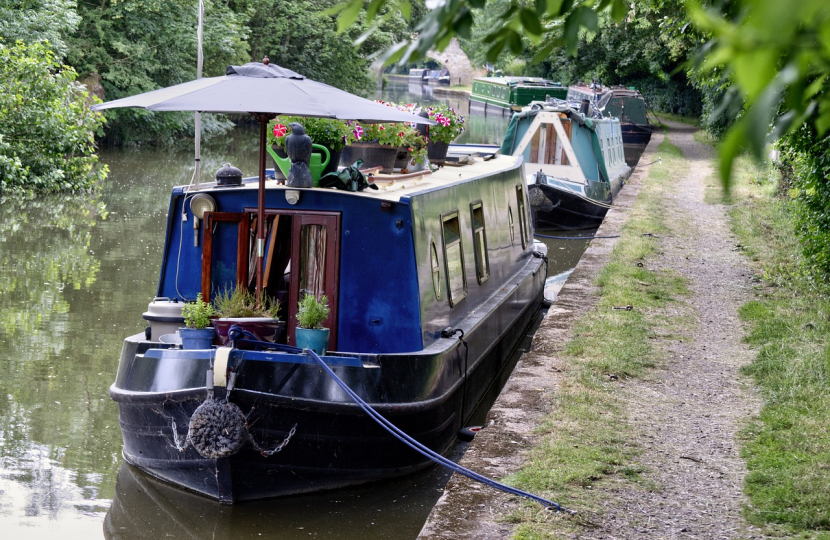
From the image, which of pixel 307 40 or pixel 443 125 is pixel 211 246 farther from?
pixel 307 40

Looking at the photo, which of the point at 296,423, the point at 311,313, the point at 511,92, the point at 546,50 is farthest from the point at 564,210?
the point at 511,92

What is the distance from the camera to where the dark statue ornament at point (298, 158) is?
6500mm

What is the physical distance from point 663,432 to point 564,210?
1296 cm

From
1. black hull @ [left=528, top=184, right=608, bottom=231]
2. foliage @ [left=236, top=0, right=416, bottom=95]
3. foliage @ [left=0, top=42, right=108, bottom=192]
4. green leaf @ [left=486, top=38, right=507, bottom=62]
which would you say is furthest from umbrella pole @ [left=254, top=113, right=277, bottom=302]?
foliage @ [left=236, top=0, right=416, bottom=95]

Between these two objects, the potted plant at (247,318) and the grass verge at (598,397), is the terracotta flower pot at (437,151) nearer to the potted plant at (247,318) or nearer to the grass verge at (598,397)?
the grass verge at (598,397)

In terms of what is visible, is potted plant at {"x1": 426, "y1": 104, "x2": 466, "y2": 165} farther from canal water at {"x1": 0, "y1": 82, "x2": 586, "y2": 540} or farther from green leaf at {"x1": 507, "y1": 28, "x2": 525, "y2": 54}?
green leaf at {"x1": 507, "y1": 28, "x2": 525, "y2": 54}

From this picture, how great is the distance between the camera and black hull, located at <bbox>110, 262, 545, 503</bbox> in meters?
5.70

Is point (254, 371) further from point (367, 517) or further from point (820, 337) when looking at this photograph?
point (820, 337)

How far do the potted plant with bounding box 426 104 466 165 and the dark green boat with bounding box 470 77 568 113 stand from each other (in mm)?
24203

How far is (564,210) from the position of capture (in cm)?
1848

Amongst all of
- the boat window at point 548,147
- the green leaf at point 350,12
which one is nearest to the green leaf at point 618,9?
the green leaf at point 350,12

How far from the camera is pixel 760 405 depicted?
6.25 meters

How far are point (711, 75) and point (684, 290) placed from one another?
2.74m

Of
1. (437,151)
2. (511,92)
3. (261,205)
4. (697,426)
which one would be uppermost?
(511,92)
